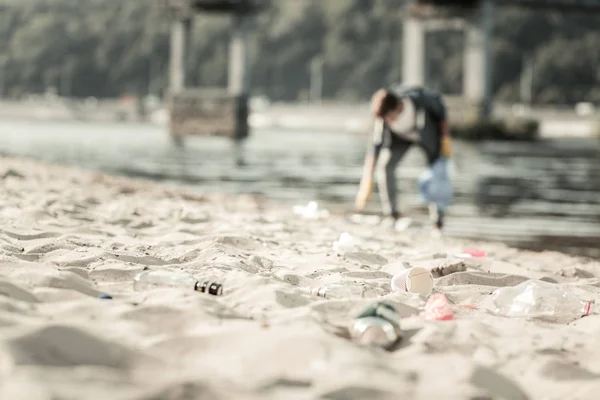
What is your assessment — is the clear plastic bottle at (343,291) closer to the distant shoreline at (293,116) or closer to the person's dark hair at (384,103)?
the person's dark hair at (384,103)

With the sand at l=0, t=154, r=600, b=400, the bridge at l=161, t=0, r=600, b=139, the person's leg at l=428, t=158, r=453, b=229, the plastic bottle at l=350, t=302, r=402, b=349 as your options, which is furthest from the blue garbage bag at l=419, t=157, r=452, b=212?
the bridge at l=161, t=0, r=600, b=139

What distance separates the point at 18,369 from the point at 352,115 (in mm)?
78680

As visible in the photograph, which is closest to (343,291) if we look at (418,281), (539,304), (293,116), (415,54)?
(418,281)

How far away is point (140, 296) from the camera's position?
4.08m

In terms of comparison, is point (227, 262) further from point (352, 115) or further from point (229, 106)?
point (352, 115)

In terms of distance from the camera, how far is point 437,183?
914cm

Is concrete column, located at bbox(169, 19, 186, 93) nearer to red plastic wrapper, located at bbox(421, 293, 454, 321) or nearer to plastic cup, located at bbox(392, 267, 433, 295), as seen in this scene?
plastic cup, located at bbox(392, 267, 433, 295)

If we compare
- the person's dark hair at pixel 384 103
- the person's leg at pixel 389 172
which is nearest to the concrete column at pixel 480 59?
the person's leg at pixel 389 172

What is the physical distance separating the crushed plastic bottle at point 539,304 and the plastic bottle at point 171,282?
4.68 feet

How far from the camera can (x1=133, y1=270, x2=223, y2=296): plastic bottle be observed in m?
4.33

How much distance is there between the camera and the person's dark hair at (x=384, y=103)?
830 centimetres

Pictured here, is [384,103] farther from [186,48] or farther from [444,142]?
[186,48]

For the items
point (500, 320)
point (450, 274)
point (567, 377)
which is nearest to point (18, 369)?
point (567, 377)

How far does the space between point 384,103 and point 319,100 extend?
11752 centimetres
